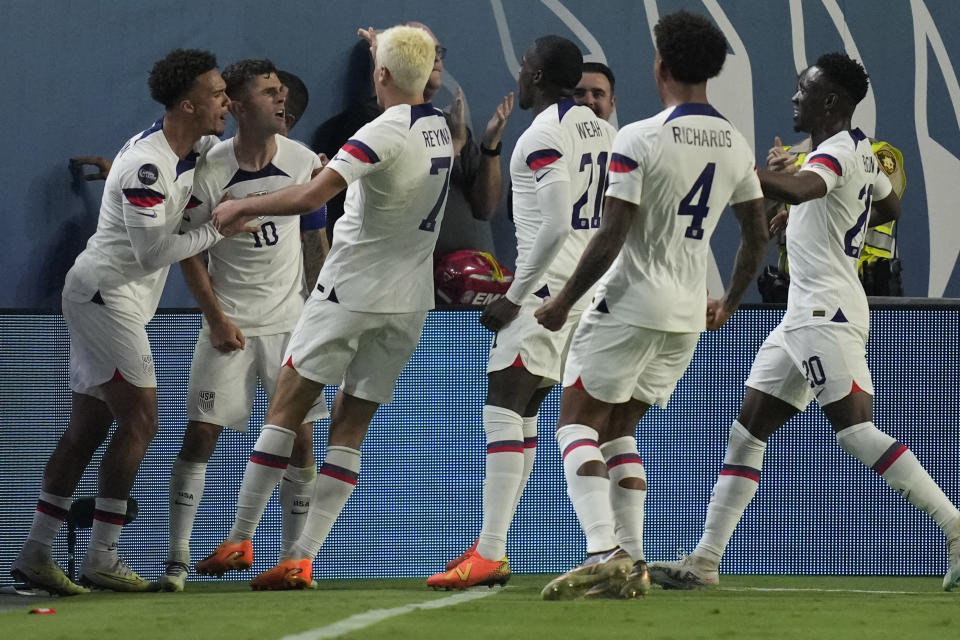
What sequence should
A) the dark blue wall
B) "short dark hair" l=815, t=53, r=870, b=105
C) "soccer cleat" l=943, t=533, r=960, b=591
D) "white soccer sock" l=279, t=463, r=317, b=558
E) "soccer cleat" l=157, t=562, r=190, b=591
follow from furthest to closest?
the dark blue wall
"white soccer sock" l=279, t=463, r=317, b=558
"soccer cleat" l=157, t=562, r=190, b=591
"short dark hair" l=815, t=53, r=870, b=105
"soccer cleat" l=943, t=533, r=960, b=591

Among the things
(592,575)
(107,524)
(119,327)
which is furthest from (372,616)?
(119,327)

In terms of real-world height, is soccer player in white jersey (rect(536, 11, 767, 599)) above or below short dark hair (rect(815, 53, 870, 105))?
below

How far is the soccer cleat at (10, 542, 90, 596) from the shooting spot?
5.78 meters

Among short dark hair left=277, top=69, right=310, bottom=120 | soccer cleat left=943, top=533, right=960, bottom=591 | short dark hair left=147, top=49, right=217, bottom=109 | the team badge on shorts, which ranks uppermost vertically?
short dark hair left=277, top=69, right=310, bottom=120

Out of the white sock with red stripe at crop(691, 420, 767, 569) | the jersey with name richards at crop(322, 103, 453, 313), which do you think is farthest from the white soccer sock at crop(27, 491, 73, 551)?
the white sock with red stripe at crop(691, 420, 767, 569)

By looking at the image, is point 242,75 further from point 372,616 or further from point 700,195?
point 372,616

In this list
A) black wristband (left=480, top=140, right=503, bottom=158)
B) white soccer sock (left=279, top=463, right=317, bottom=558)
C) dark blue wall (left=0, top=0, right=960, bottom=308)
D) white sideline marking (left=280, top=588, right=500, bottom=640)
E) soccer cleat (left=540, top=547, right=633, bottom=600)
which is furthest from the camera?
dark blue wall (left=0, top=0, right=960, bottom=308)

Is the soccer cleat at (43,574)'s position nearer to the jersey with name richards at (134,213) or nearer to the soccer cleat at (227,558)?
the soccer cleat at (227,558)

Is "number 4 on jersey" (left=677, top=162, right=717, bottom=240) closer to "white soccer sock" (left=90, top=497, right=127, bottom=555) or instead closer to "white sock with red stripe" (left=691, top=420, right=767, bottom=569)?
"white sock with red stripe" (left=691, top=420, right=767, bottom=569)

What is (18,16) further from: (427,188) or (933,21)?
(933,21)

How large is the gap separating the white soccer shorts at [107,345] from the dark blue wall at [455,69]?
89.3 inches

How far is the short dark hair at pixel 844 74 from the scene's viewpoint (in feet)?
19.0

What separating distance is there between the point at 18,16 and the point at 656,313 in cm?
522

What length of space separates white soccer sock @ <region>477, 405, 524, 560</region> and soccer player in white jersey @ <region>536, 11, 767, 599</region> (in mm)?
635
